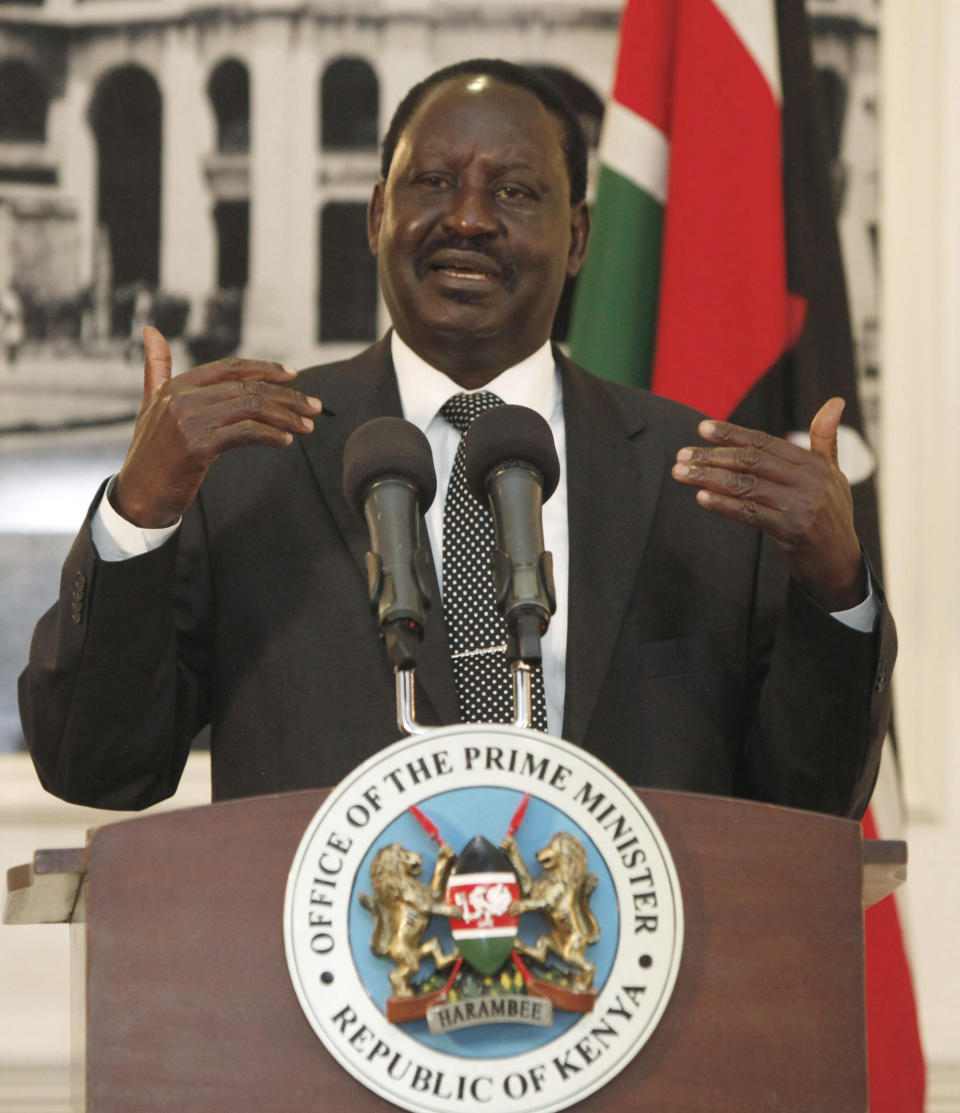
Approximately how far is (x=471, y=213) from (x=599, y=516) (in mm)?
392

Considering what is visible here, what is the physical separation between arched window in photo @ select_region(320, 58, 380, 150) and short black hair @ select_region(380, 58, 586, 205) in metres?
1.02

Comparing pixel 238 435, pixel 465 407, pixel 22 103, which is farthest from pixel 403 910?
pixel 22 103

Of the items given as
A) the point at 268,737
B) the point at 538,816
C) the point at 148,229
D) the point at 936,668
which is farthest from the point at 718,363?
the point at 538,816

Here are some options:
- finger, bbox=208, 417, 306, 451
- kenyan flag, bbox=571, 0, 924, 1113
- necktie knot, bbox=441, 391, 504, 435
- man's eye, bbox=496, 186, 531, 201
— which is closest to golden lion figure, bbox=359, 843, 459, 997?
finger, bbox=208, 417, 306, 451

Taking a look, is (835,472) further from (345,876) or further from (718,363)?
(718,363)

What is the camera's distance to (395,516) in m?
1.32

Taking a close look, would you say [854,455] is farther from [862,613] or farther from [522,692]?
[522,692]

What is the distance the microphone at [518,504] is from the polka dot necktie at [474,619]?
32 centimetres

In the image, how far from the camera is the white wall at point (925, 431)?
119 inches

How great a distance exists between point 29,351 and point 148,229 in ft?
1.05

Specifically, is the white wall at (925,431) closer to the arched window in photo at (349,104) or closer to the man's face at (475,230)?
the arched window in photo at (349,104)

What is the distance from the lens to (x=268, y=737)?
1787 millimetres

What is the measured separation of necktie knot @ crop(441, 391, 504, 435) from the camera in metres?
1.91

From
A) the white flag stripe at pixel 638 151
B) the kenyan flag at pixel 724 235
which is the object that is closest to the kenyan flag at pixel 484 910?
A: the kenyan flag at pixel 724 235
